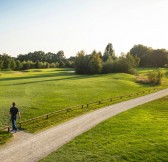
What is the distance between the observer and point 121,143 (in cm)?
2603

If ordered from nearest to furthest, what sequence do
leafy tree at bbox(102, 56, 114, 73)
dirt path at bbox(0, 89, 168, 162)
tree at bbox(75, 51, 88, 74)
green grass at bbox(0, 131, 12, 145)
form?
dirt path at bbox(0, 89, 168, 162)
green grass at bbox(0, 131, 12, 145)
leafy tree at bbox(102, 56, 114, 73)
tree at bbox(75, 51, 88, 74)

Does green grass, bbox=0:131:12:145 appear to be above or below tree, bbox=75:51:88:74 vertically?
below

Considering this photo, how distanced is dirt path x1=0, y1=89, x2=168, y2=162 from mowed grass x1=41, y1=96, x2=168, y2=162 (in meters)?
1.09

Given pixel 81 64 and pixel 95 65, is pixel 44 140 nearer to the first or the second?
pixel 95 65

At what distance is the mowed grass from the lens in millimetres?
22969

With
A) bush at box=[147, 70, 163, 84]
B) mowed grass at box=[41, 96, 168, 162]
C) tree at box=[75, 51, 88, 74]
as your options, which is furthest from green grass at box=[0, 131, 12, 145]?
tree at box=[75, 51, 88, 74]

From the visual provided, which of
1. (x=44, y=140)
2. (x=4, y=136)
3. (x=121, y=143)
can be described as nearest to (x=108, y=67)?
(x=4, y=136)

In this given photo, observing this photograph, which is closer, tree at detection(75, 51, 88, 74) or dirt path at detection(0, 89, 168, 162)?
dirt path at detection(0, 89, 168, 162)

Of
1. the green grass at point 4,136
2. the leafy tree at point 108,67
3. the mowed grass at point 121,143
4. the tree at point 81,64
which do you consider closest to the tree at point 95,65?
the leafy tree at point 108,67

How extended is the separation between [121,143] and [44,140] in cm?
747

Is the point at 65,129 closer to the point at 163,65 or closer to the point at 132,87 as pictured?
the point at 132,87

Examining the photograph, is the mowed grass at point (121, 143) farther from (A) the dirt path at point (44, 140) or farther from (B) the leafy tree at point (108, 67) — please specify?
(B) the leafy tree at point (108, 67)

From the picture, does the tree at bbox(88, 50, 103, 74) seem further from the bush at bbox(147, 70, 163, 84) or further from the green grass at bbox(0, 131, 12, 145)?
the green grass at bbox(0, 131, 12, 145)

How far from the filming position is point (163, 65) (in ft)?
608
